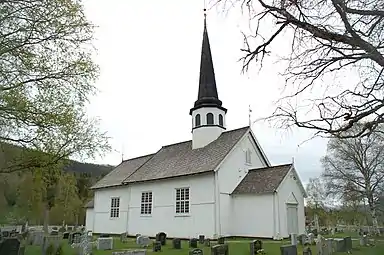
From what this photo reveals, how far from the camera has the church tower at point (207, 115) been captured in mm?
29234

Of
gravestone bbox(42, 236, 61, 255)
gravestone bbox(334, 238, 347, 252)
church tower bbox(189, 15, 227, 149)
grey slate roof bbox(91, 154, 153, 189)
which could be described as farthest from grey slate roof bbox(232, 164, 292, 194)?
gravestone bbox(42, 236, 61, 255)

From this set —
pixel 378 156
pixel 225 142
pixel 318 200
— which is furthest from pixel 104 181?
pixel 318 200

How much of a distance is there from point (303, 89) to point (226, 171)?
58.8ft

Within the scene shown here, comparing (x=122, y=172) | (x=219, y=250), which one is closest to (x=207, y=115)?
(x=122, y=172)

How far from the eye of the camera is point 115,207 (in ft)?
110

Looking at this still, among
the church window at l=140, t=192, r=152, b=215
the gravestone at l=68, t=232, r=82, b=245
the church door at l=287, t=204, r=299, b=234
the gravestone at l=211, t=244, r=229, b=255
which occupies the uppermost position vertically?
the church window at l=140, t=192, r=152, b=215

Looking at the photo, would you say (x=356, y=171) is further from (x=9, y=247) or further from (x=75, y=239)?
(x=9, y=247)

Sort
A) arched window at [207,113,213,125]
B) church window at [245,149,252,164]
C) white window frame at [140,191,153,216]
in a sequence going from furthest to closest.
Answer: arched window at [207,113,213,125], white window frame at [140,191,153,216], church window at [245,149,252,164]

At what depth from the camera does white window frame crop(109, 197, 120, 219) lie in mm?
33203

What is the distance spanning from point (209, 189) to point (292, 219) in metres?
6.04

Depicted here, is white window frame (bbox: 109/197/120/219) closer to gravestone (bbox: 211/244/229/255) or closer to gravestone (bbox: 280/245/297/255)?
gravestone (bbox: 211/244/229/255)

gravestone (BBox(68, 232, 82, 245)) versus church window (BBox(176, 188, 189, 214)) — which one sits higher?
church window (BBox(176, 188, 189, 214))

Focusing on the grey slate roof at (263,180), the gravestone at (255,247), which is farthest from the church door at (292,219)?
the gravestone at (255,247)

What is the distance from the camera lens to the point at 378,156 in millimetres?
35656
